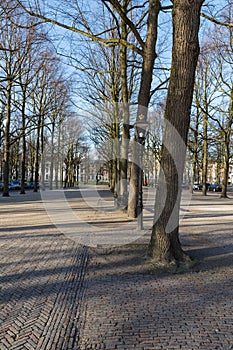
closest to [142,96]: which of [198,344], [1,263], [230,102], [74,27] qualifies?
[74,27]

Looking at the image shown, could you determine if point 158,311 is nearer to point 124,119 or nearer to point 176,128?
point 176,128

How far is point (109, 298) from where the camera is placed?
17.3 feet

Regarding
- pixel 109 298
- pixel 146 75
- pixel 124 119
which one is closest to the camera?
pixel 109 298

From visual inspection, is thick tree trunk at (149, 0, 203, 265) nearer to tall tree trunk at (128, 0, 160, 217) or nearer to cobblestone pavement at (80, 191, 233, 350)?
cobblestone pavement at (80, 191, 233, 350)

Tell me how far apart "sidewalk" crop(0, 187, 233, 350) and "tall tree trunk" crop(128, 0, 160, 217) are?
395 cm

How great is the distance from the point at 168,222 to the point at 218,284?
1.67 m

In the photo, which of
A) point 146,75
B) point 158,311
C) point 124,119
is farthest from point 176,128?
point 124,119

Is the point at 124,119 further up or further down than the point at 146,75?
further down

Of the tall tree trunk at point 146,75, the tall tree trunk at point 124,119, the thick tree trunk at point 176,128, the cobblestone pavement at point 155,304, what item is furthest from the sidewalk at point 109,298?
the tall tree trunk at point 124,119

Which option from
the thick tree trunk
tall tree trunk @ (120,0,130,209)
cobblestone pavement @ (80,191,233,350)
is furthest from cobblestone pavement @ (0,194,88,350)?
tall tree trunk @ (120,0,130,209)

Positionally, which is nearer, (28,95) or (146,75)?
(146,75)

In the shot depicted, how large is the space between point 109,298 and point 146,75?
8.95 m

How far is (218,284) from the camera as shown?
6.02 meters

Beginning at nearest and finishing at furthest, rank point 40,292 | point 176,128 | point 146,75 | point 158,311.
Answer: point 158,311 < point 40,292 < point 176,128 < point 146,75
